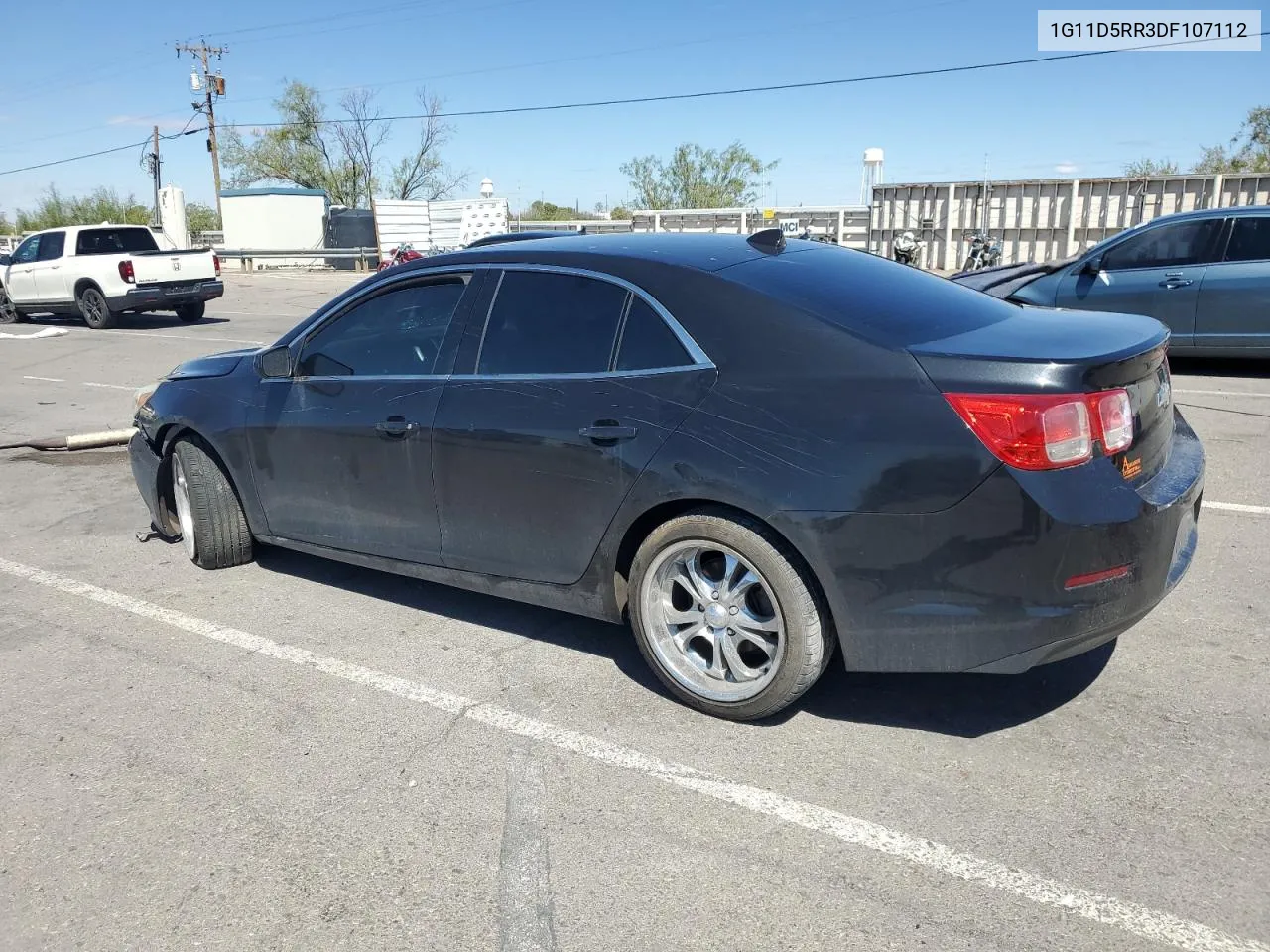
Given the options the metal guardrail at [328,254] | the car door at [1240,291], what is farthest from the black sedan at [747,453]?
the metal guardrail at [328,254]

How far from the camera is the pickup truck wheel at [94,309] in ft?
61.0

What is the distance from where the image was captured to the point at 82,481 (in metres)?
7.49

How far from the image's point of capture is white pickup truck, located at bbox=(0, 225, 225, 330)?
60.1ft

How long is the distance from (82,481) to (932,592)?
6569mm

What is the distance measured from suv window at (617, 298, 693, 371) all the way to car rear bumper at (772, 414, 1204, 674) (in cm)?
73

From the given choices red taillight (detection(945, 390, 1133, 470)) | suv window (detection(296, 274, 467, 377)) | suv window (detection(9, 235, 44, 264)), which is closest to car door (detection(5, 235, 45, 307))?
suv window (detection(9, 235, 44, 264))

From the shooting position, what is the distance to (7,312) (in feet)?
69.2

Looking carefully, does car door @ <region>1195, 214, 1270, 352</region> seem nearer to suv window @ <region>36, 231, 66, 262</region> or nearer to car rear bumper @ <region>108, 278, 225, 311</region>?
car rear bumper @ <region>108, 278, 225, 311</region>

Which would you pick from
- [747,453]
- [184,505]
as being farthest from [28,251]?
[747,453]

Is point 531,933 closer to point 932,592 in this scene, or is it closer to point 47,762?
point 932,592

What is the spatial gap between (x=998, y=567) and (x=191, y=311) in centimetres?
1927

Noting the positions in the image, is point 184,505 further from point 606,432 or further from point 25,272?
point 25,272

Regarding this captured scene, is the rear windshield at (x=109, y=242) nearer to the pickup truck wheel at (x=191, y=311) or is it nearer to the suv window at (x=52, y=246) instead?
the suv window at (x=52, y=246)

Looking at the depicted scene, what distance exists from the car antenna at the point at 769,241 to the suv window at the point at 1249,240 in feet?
25.1
